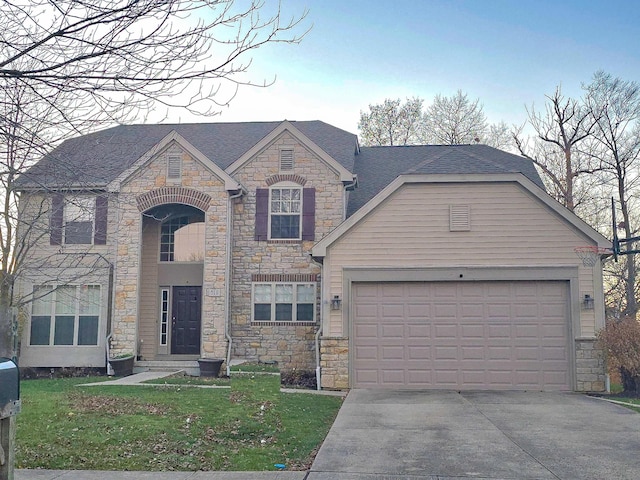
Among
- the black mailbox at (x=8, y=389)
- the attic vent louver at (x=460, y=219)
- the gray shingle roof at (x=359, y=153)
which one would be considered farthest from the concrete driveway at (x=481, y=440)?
the gray shingle roof at (x=359, y=153)

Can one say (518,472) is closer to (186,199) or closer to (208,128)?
(186,199)

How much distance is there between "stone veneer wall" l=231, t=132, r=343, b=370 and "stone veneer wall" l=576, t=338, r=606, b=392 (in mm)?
6554

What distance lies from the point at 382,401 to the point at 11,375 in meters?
8.19

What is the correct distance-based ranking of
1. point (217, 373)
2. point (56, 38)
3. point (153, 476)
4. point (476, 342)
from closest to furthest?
1. point (56, 38)
2. point (153, 476)
3. point (476, 342)
4. point (217, 373)

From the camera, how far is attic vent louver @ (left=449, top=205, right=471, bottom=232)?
1402 centimetres

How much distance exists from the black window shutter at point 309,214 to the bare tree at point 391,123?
15.9m

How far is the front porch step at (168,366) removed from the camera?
16188mm

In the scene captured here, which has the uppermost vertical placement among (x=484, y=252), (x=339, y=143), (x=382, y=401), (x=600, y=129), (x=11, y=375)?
(x=600, y=129)

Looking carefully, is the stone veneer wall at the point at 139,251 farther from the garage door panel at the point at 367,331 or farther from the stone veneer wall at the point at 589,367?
the stone veneer wall at the point at 589,367

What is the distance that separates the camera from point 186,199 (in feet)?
54.5

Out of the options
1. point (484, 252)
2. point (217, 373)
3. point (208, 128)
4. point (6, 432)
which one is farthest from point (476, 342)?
point (208, 128)

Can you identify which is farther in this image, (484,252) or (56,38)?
(484,252)

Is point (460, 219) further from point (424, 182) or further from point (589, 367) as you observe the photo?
point (589, 367)

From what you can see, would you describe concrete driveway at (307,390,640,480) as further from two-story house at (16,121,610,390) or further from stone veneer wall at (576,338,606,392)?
two-story house at (16,121,610,390)
